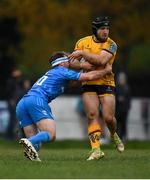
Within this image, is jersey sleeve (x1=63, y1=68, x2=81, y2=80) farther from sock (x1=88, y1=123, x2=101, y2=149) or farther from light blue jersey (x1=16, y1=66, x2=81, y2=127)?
sock (x1=88, y1=123, x2=101, y2=149)

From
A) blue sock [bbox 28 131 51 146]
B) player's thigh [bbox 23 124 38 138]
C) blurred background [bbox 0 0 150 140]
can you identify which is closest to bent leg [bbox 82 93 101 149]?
player's thigh [bbox 23 124 38 138]

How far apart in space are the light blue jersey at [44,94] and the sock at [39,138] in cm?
32

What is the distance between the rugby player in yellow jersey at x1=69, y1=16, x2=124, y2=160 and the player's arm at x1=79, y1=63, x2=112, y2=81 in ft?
0.34

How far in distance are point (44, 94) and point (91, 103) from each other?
110 cm

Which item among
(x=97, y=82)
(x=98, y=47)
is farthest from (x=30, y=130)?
(x=98, y=47)

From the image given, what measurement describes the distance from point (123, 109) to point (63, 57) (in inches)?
468

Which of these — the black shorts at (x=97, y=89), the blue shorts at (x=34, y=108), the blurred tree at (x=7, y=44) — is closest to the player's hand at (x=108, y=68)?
the black shorts at (x=97, y=89)

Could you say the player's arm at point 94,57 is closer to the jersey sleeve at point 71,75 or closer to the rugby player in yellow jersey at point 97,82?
the rugby player in yellow jersey at point 97,82

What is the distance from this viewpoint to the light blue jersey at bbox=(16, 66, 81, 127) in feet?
51.6

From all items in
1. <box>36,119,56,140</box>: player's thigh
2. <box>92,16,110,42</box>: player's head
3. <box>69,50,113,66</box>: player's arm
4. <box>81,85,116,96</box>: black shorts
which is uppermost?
<box>92,16,110,42</box>: player's head

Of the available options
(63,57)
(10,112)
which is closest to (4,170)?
(63,57)

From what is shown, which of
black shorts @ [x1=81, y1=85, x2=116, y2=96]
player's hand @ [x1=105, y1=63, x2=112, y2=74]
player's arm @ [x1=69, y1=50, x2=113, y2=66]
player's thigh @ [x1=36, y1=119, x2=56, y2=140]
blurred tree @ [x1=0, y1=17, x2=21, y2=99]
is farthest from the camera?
blurred tree @ [x1=0, y1=17, x2=21, y2=99]

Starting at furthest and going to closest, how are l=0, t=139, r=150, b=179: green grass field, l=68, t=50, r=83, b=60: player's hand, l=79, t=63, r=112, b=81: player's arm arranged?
l=68, t=50, r=83, b=60: player's hand → l=79, t=63, r=112, b=81: player's arm → l=0, t=139, r=150, b=179: green grass field

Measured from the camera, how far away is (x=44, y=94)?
1586 cm
